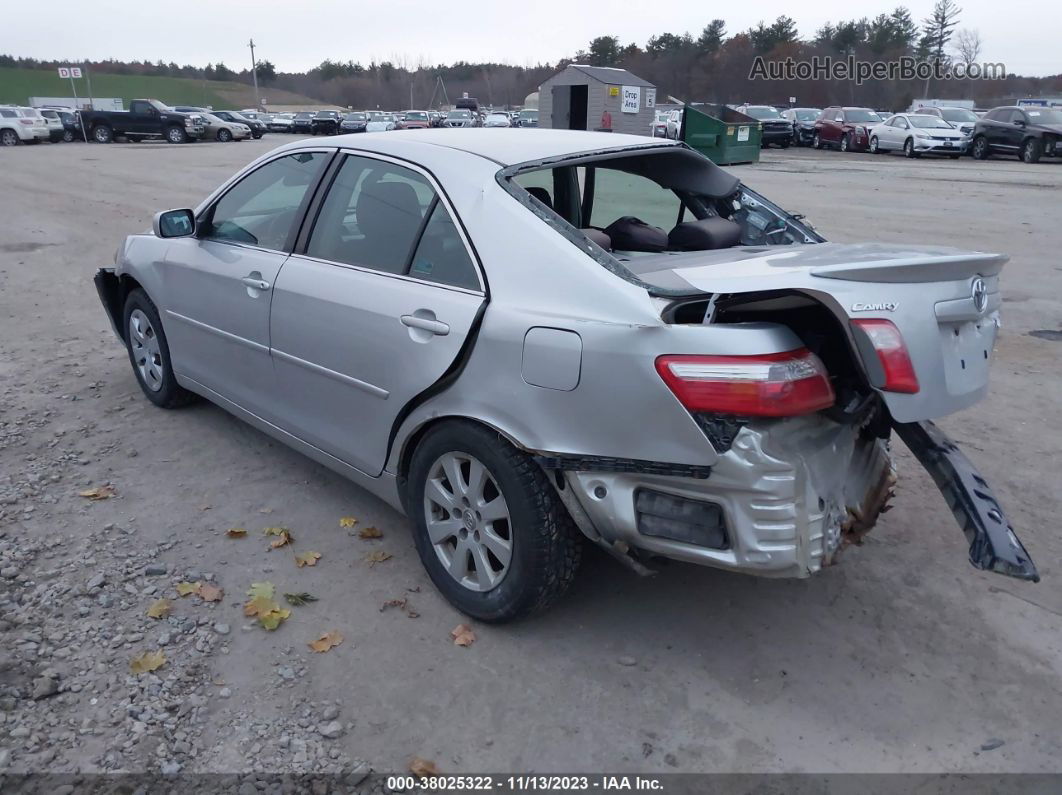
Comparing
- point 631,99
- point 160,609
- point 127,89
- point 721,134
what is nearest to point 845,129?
point 631,99

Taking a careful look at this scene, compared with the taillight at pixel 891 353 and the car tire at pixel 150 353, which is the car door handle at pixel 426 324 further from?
the car tire at pixel 150 353

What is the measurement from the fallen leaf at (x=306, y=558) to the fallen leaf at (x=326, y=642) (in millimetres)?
517

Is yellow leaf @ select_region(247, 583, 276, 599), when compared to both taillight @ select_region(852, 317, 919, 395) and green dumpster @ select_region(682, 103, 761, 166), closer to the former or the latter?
taillight @ select_region(852, 317, 919, 395)

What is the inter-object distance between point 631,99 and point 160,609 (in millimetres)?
26050

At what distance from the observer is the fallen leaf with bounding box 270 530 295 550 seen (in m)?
3.81

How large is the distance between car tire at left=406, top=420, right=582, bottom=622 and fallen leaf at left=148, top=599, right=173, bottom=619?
0.97 meters

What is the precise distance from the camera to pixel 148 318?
203 inches

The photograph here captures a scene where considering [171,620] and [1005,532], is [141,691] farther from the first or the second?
[1005,532]

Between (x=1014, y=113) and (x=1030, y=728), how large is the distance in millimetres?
27775

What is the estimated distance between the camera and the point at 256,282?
4.05 m


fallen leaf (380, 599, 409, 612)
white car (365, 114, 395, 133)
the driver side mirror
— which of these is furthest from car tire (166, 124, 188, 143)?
fallen leaf (380, 599, 409, 612)

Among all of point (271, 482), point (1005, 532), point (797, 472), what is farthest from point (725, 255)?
point (271, 482)

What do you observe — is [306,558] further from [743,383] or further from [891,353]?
[891,353]

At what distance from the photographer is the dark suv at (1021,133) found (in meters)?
24.7
